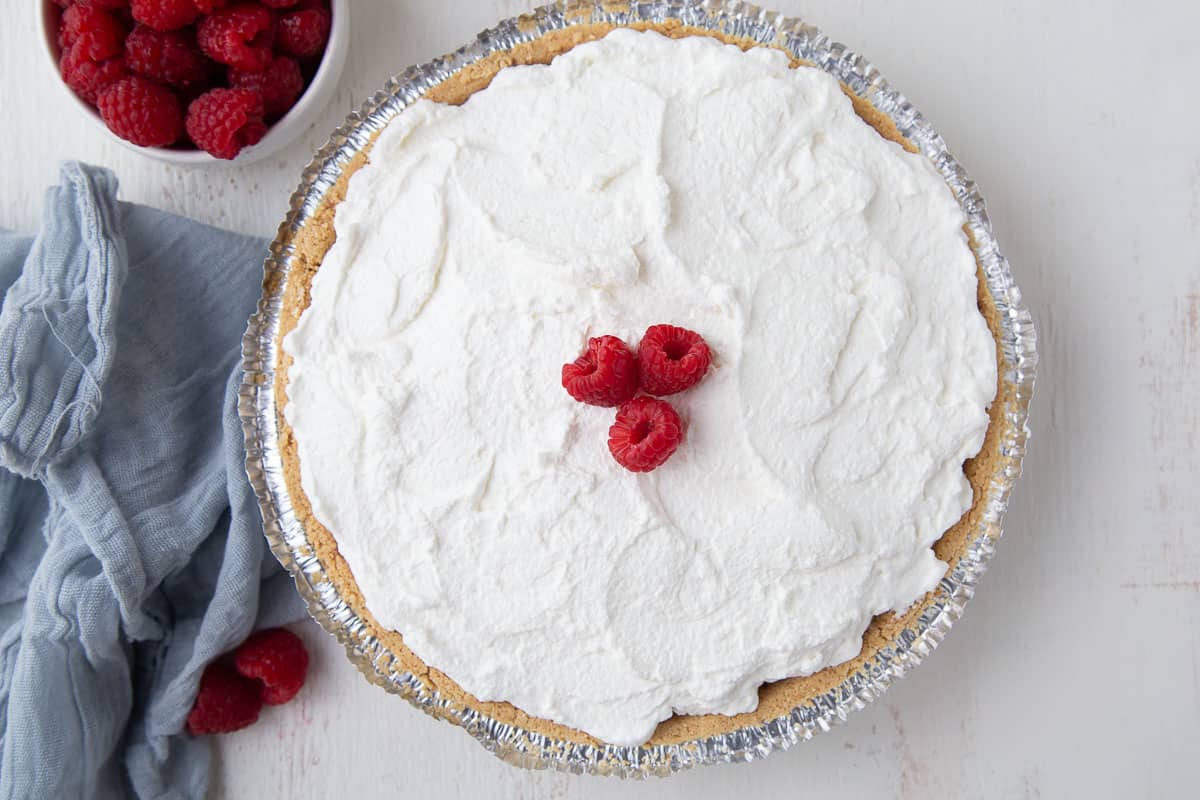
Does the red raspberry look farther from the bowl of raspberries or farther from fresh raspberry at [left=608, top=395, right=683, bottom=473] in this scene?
fresh raspberry at [left=608, top=395, right=683, bottom=473]

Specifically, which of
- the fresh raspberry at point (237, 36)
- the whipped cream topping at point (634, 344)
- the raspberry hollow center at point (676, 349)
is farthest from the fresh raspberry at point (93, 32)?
the raspberry hollow center at point (676, 349)

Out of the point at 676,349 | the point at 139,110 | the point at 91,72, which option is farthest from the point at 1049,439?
the point at 91,72

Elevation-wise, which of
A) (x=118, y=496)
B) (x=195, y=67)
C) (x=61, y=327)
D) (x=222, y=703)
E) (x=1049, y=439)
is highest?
(x=195, y=67)

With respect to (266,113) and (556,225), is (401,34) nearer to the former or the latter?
(266,113)

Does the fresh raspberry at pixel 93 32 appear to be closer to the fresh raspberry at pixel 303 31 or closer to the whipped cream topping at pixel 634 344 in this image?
the fresh raspberry at pixel 303 31

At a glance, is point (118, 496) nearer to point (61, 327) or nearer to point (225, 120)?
point (61, 327)

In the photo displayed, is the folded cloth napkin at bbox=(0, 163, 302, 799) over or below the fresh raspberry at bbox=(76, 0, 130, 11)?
below

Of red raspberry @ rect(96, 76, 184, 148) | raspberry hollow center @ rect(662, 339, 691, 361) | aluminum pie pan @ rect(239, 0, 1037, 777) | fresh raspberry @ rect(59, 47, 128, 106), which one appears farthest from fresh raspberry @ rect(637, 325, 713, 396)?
fresh raspberry @ rect(59, 47, 128, 106)
